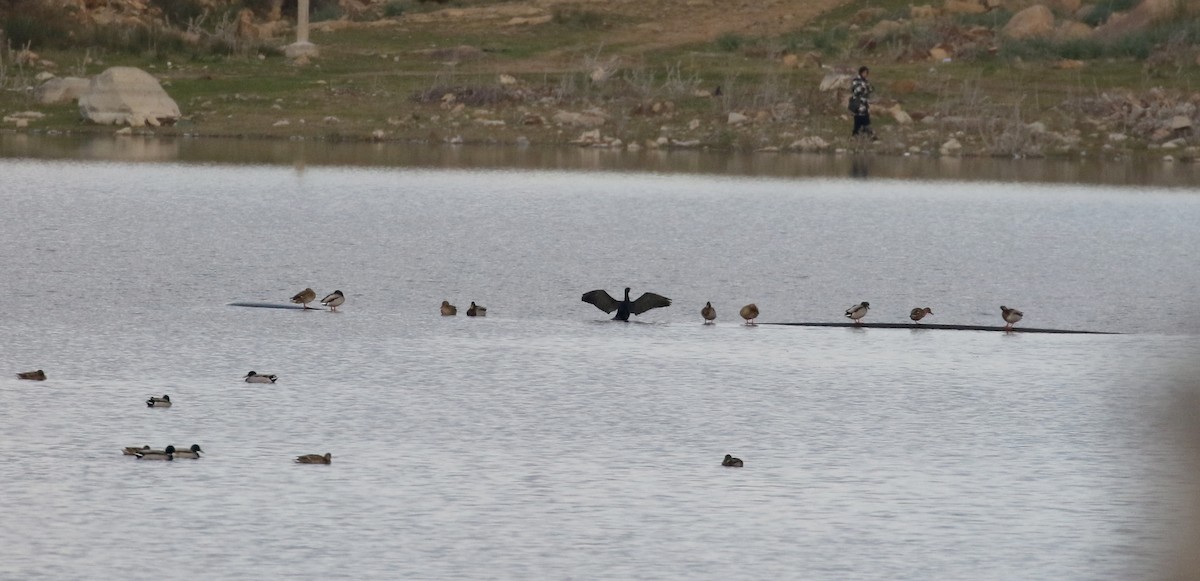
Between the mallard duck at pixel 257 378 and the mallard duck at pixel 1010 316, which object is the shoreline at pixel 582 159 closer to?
the mallard duck at pixel 1010 316

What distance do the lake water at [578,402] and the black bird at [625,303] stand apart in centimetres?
22

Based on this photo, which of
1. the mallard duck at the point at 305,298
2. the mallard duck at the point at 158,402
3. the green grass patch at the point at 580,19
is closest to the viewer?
the mallard duck at the point at 158,402

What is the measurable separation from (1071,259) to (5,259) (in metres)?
9.60

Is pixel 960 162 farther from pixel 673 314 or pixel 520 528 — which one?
pixel 520 528

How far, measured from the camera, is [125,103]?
3600 cm

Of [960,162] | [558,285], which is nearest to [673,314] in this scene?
[558,285]

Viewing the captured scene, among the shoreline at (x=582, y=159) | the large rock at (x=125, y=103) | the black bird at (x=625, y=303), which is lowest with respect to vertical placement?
the black bird at (x=625, y=303)

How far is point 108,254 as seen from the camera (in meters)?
17.4

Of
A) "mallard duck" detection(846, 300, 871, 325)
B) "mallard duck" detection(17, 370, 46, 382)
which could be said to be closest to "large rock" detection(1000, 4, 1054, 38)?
"mallard duck" detection(846, 300, 871, 325)

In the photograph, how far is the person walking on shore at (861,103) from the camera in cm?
3306

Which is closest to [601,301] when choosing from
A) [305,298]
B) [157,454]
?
[305,298]

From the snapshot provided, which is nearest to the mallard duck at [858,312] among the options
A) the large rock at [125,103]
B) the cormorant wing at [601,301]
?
the cormorant wing at [601,301]

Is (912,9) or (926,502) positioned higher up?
(912,9)

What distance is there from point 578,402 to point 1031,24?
35673mm
